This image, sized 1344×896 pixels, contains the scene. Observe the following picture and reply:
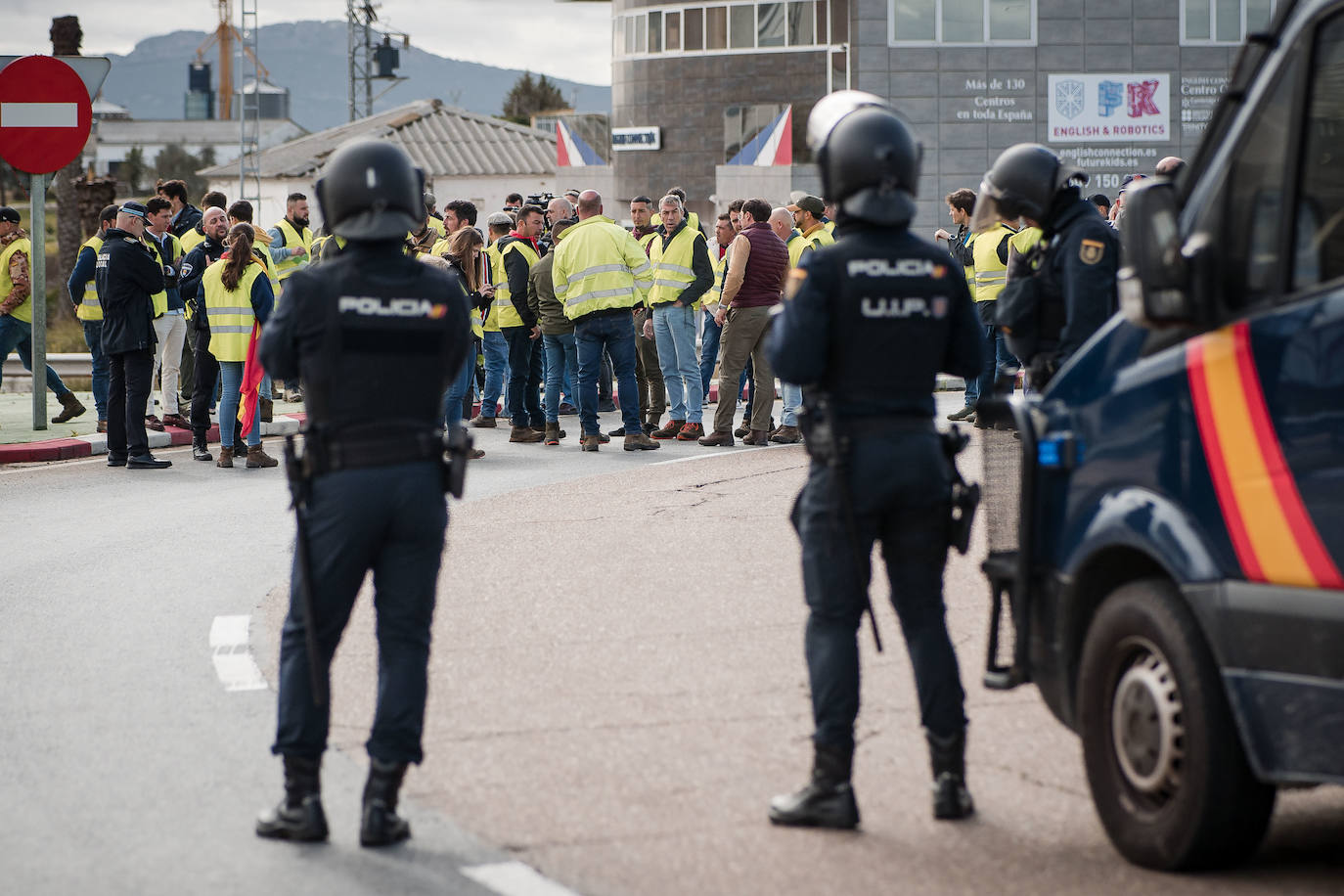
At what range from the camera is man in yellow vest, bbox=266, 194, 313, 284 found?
17781mm

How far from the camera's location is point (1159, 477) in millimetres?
4375

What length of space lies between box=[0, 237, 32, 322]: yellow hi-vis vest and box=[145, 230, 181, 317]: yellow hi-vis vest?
1.68 metres

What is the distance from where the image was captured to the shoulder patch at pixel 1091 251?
7.31 m

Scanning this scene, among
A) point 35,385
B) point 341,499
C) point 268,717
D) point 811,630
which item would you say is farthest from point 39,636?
point 35,385

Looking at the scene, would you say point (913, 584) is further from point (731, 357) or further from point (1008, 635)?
point (731, 357)

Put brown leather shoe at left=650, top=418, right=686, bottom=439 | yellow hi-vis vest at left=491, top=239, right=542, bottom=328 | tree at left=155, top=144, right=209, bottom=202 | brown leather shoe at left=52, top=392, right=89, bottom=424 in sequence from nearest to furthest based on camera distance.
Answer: yellow hi-vis vest at left=491, top=239, right=542, bottom=328 < brown leather shoe at left=650, top=418, right=686, bottom=439 < brown leather shoe at left=52, top=392, right=89, bottom=424 < tree at left=155, top=144, right=209, bottom=202

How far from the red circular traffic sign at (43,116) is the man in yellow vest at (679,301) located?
16.5ft

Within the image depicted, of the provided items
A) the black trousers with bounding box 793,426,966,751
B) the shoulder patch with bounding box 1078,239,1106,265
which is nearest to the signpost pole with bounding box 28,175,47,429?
the shoulder patch with bounding box 1078,239,1106,265

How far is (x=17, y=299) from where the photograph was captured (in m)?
16.7

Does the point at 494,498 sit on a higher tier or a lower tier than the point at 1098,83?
lower

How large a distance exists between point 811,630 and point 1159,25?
164 feet

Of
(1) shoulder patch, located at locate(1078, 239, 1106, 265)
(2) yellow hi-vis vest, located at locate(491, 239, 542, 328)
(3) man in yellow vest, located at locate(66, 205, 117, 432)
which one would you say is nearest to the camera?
(1) shoulder patch, located at locate(1078, 239, 1106, 265)

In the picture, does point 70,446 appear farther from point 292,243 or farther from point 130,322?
point 292,243

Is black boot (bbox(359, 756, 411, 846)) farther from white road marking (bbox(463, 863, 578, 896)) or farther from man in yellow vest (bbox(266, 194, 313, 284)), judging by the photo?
man in yellow vest (bbox(266, 194, 313, 284))
